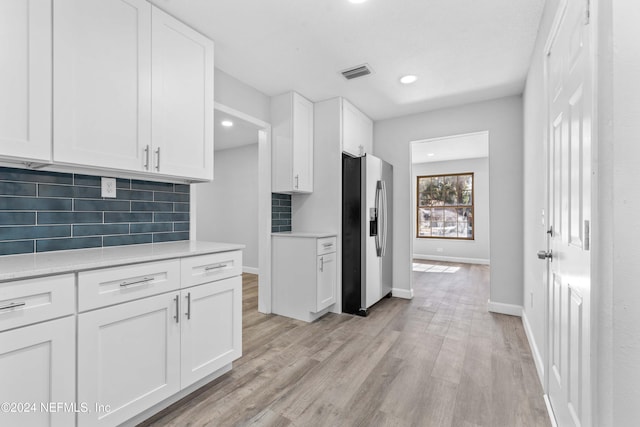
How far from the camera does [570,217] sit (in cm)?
125

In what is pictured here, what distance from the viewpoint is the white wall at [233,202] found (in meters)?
5.42

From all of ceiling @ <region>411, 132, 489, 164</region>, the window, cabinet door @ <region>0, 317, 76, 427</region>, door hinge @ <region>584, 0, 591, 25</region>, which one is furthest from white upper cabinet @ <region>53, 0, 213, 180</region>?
the window

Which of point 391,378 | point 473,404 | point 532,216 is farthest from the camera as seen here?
point 532,216

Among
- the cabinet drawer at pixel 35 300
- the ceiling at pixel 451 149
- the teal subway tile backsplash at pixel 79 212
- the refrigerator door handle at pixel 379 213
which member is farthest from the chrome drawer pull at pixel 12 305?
the ceiling at pixel 451 149

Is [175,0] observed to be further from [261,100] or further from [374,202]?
[374,202]

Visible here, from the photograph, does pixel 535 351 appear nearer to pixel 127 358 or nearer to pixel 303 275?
pixel 303 275

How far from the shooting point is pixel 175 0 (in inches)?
73.1

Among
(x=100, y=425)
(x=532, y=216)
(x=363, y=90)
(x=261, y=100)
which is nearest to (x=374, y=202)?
(x=363, y=90)

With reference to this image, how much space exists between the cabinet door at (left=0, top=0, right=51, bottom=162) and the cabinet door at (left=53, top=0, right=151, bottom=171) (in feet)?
0.14

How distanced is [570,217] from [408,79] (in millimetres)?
2200

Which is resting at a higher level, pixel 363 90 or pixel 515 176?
pixel 363 90

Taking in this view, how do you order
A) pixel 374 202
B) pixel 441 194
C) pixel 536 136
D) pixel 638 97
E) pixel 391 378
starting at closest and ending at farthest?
pixel 638 97 → pixel 391 378 → pixel 536 136 → pixel 374 202 → pixel 441 194

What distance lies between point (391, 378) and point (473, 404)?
1.68 feet

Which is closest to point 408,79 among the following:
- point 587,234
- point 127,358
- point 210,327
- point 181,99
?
point 181,99
